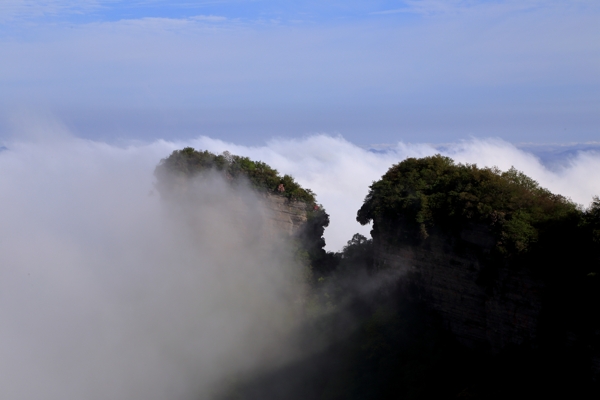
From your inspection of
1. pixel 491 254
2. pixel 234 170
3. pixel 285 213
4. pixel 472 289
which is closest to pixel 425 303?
pixel 472 289

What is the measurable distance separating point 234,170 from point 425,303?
52.7ft

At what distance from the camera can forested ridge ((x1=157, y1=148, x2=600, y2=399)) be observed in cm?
2208

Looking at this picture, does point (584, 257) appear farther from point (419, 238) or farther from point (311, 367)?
point (311, 367)

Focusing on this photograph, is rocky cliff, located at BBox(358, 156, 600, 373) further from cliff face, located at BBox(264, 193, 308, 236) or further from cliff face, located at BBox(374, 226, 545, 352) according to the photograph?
cliff face, located at BBox(264, 193, 308, 236)

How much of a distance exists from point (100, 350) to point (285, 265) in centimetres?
1483

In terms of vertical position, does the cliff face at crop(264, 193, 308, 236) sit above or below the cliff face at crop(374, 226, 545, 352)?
above

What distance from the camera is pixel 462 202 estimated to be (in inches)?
1016

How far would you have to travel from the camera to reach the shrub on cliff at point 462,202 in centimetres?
2403

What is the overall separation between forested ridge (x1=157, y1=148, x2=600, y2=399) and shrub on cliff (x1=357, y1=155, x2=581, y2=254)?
0.17 ft

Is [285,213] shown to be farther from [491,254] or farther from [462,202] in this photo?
[491,254]

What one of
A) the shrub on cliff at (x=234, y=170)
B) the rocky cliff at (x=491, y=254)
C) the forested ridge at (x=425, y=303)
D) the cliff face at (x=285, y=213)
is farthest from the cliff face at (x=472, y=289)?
the shrub on cliff at (x=234, y=170)

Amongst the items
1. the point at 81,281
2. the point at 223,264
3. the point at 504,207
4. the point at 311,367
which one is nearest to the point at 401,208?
the point at 504,207

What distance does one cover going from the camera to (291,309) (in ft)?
118

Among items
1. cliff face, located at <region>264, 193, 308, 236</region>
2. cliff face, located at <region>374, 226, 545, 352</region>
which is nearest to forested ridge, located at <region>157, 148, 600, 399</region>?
cliff face, located at <region>374, 226, 545, 352</region>
